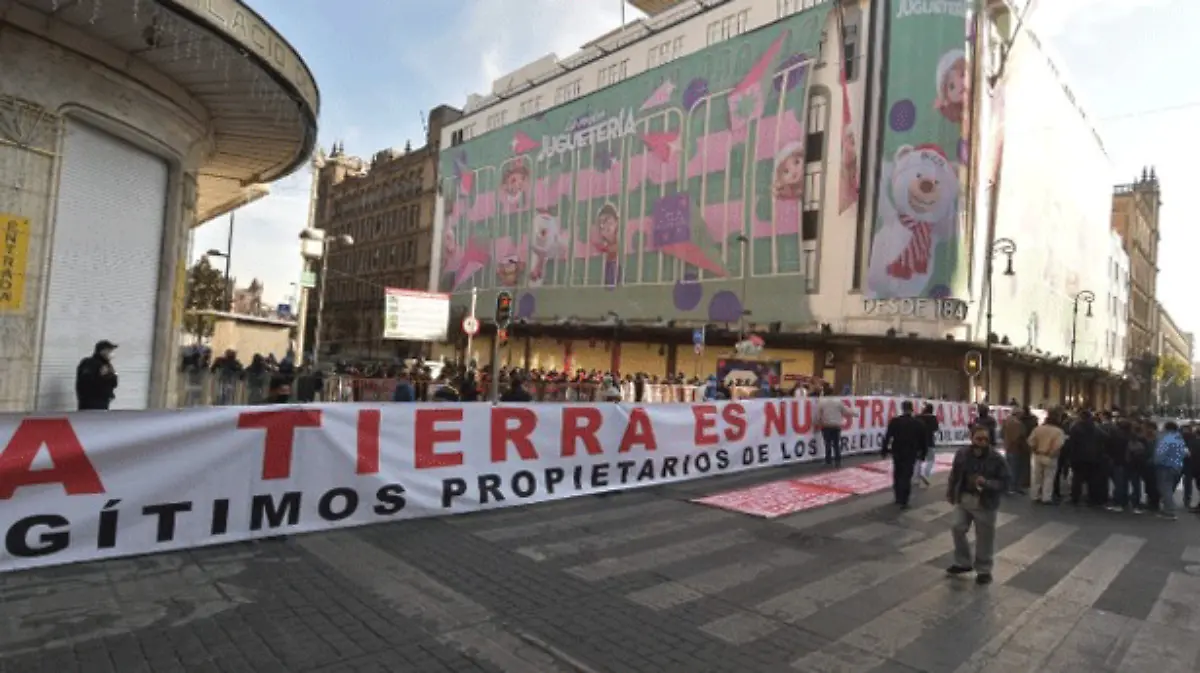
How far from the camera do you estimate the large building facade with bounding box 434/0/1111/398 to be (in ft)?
108

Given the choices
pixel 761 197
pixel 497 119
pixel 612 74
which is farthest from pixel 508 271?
pixel 761 197

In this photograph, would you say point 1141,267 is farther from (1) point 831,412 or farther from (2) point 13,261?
(2) point 13,261

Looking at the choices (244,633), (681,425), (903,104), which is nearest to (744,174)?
(903,104)

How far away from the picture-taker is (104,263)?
33.2 ft

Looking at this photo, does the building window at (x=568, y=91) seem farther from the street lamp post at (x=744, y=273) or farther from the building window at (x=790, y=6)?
the street lamp post at (x=744, y=273)

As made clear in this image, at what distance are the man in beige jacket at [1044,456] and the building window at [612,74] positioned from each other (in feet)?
A: 141

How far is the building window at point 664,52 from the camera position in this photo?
Result: 4694 centimetres

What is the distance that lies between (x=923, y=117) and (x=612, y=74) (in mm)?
25297

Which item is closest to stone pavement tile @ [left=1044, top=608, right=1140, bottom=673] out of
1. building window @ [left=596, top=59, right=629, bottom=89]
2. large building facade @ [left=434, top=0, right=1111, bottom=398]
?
large building facade @ [left=434, top=0, right=1111, bottom=398]

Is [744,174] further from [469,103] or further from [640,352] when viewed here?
[469,103]

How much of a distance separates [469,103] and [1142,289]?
82041 millimetres

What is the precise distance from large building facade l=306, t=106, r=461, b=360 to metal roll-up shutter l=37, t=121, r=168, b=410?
185ft

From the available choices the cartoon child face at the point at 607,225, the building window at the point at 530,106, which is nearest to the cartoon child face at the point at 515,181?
the building window at the point at 530,106

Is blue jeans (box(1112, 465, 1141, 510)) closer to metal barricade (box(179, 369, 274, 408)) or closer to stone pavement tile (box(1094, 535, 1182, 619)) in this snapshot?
stone pavement tile (box(1094, 535, 1182, 619))
